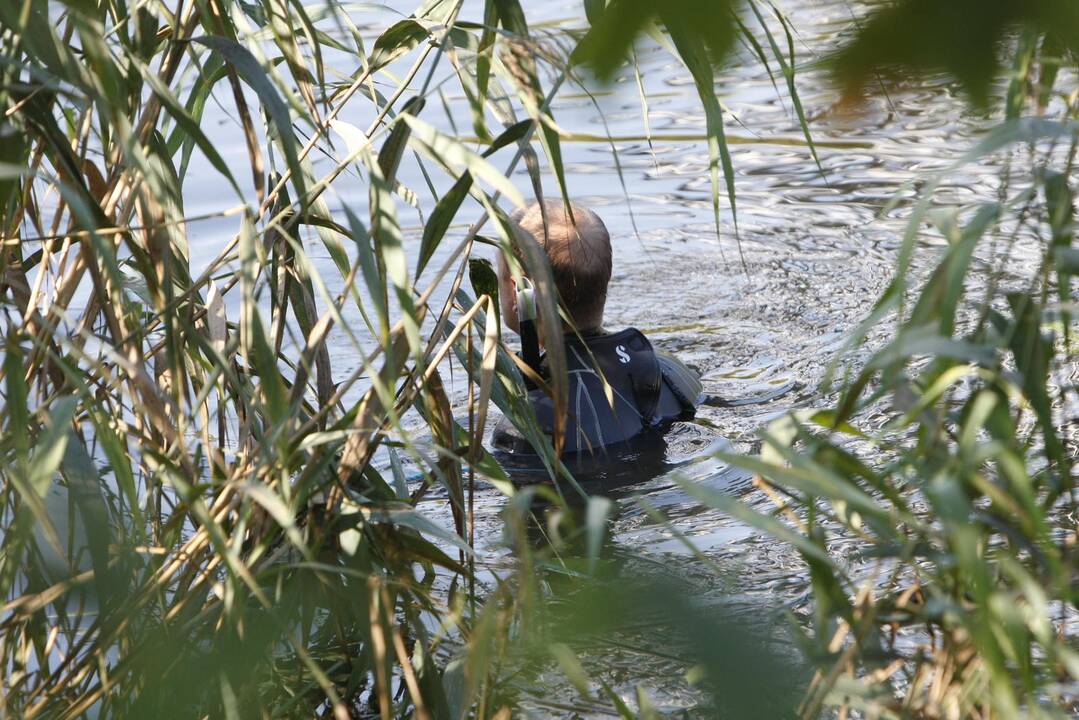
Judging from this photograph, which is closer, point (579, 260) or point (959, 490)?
point (959, 490)

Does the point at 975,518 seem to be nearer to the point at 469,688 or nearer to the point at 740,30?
the point at 469,688

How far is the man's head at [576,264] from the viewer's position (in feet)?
9.32

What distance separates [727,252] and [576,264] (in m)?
1.84

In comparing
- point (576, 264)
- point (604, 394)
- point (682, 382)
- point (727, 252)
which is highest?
point (576, 264)

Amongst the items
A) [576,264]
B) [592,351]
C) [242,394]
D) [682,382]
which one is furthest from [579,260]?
[242,394]

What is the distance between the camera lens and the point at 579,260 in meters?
2.85

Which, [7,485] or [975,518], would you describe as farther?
[7,485]

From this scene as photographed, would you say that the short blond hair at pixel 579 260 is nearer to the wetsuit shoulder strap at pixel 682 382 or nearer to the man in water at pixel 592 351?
the man in water at pixel 592 351

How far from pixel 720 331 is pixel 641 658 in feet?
7.19

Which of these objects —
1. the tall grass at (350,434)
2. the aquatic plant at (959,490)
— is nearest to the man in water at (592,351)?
the tall grass at (350,434)

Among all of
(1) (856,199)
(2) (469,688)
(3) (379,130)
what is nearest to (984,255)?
(1) (856,199)

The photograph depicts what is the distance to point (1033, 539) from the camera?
116cm

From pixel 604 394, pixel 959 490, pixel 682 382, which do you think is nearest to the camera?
pixel 959 490

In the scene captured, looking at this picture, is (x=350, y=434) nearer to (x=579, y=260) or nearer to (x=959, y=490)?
(x=959, y=490)
